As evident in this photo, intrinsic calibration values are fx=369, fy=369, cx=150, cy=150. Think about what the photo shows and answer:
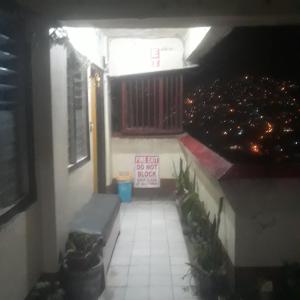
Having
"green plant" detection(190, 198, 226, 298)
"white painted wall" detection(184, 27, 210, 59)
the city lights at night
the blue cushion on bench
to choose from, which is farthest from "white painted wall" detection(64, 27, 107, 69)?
"green plant" detection(190, 198, 226, 298)

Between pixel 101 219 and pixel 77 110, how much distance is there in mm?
1380

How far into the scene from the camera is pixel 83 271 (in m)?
3.10

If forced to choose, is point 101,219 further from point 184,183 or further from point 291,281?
point 184,183

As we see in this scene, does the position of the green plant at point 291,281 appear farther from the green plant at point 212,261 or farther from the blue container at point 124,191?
the blue container at point 124,191

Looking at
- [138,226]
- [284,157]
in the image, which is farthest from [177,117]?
[284,157]

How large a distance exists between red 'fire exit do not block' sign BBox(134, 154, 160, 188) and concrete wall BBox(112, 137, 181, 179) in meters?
0.09

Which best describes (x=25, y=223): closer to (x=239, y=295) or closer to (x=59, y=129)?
(x=59, y=129)

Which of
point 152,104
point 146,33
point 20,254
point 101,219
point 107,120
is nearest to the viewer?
point 20,254

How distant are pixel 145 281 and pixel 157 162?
3675 millimetres

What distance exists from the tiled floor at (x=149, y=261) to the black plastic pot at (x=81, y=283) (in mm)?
247

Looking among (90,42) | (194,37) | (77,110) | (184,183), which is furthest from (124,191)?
(194,37)

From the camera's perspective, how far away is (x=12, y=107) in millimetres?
2830

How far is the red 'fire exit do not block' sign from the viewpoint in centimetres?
717

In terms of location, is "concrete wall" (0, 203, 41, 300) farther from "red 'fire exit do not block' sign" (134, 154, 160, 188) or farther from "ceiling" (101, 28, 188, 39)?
"ceiling" (101, 28, 188, 39)
